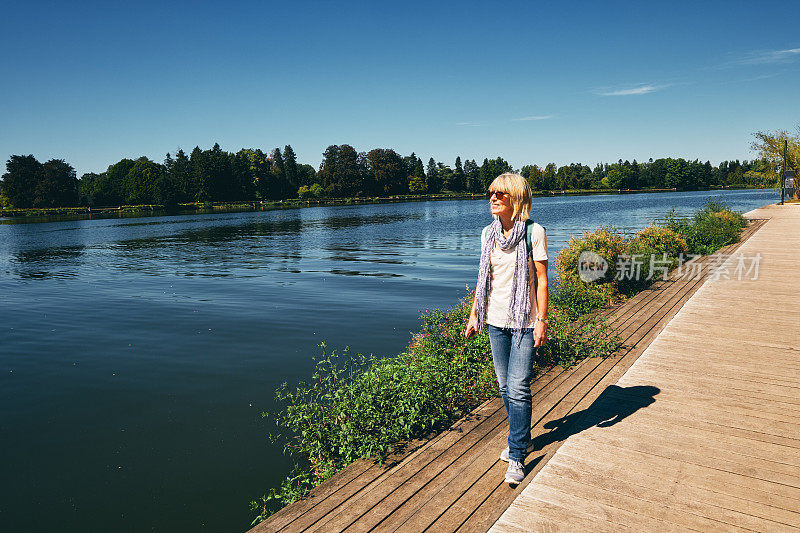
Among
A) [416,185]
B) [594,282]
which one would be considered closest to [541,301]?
[594,282]

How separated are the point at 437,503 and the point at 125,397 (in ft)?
21.0

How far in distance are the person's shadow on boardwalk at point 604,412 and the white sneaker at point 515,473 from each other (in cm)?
54

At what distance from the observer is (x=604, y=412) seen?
449cm

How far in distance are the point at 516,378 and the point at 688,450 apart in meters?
1.59

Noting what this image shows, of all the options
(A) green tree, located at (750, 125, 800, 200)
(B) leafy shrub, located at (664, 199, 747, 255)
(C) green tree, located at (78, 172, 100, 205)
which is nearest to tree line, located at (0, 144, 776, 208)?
(C) green tree, located at (78, 172, 100, 205)

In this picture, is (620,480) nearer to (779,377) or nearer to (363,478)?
(363,478)

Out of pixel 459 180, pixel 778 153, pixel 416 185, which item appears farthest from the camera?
pixel 459 180

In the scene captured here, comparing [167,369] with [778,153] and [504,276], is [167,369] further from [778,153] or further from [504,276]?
[778,153]

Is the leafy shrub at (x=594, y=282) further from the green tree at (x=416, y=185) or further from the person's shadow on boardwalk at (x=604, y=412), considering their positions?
the green tree at (x=416, y=185)

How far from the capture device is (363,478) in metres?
3.74

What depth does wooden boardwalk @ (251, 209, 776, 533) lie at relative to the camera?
313cm

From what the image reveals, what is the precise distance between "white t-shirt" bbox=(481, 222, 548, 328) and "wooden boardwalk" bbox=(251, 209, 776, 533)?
1186mm

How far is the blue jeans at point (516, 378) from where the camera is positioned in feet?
11.1

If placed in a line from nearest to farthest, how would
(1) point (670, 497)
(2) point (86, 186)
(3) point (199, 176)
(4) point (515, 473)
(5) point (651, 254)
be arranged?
(1) point (670, 497)
(4) point (515, 473)
(5) point (651, 254)
(3) point (199, 176)
(2) point (86, 186)
